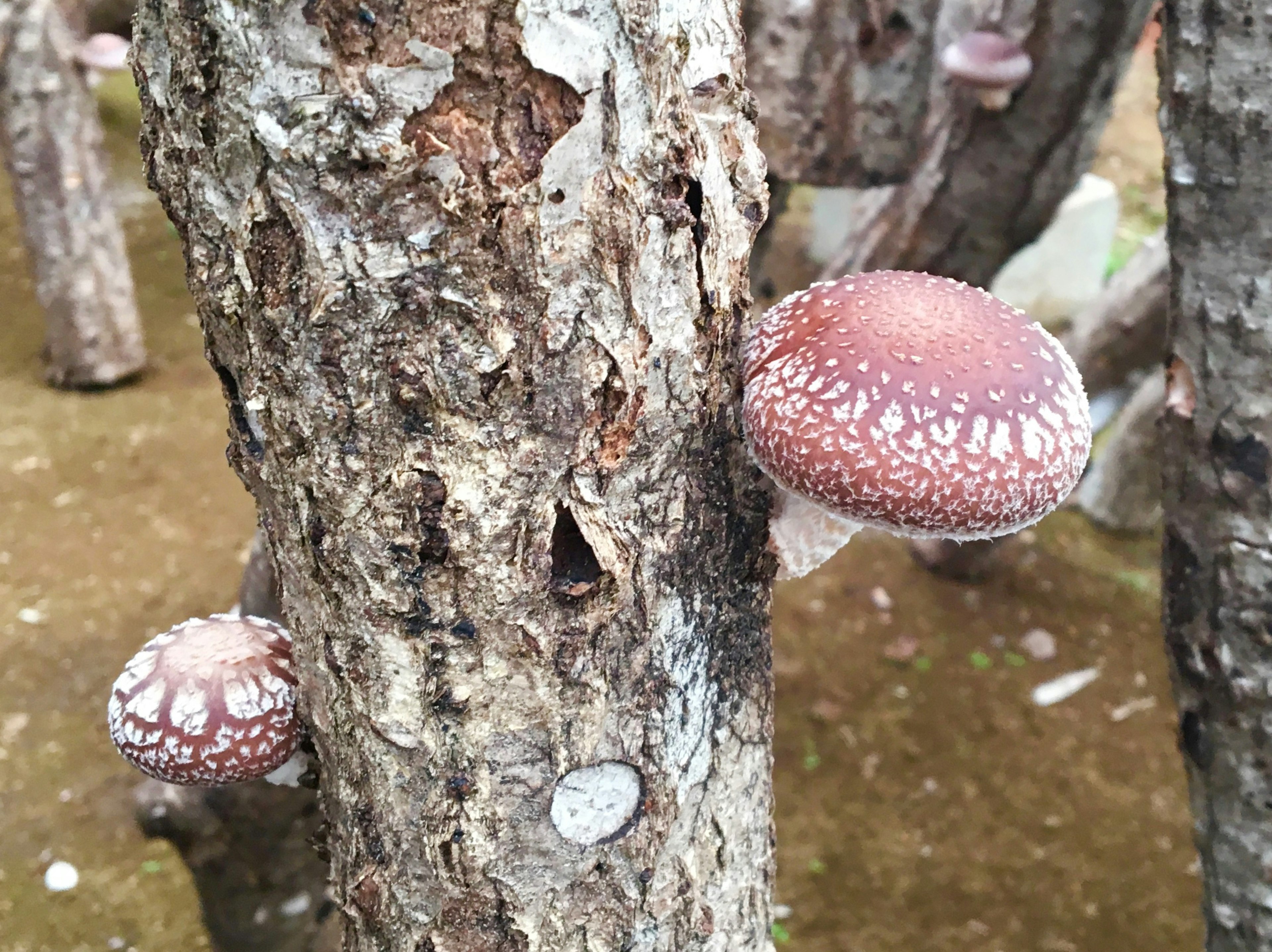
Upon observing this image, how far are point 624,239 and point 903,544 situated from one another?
3971 millimetres

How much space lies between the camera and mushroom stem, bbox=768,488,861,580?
4.31 ft

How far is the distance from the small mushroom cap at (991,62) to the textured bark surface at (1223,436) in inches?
55.6

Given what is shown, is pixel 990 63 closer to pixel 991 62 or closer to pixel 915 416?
pixel 991 62

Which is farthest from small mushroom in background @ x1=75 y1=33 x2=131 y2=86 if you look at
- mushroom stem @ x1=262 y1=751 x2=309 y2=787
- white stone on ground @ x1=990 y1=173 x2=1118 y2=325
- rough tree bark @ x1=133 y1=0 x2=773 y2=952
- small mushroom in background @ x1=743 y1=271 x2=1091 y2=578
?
white stone on ground @ x1=990 y1=173 x2=1118 y2=325

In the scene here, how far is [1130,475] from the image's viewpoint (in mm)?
4695

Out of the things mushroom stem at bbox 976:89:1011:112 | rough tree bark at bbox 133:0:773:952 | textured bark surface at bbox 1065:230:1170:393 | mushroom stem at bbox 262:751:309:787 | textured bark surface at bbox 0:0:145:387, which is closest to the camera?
rough tree bark at bbox 133:0:773:952

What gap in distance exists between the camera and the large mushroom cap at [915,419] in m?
1.12

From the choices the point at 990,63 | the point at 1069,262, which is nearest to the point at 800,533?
the point at 990,63

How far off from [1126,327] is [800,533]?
3.07 metres

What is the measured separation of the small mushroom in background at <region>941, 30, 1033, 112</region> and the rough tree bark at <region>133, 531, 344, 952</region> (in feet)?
8.55

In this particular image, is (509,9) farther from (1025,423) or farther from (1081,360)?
(1081,360)

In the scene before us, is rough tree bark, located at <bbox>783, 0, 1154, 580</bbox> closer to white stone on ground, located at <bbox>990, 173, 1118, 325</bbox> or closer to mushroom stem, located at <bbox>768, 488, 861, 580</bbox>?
mushroom stem, located at <bbox>768, 488, 861, 580</bbox>

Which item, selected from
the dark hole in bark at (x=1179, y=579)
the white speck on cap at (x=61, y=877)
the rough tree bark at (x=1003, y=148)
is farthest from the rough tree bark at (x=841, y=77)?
the white speck on cap at (x=61, y=877)

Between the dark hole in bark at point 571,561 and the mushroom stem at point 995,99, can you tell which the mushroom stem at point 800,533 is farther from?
the mushroom stem at point 995,99
